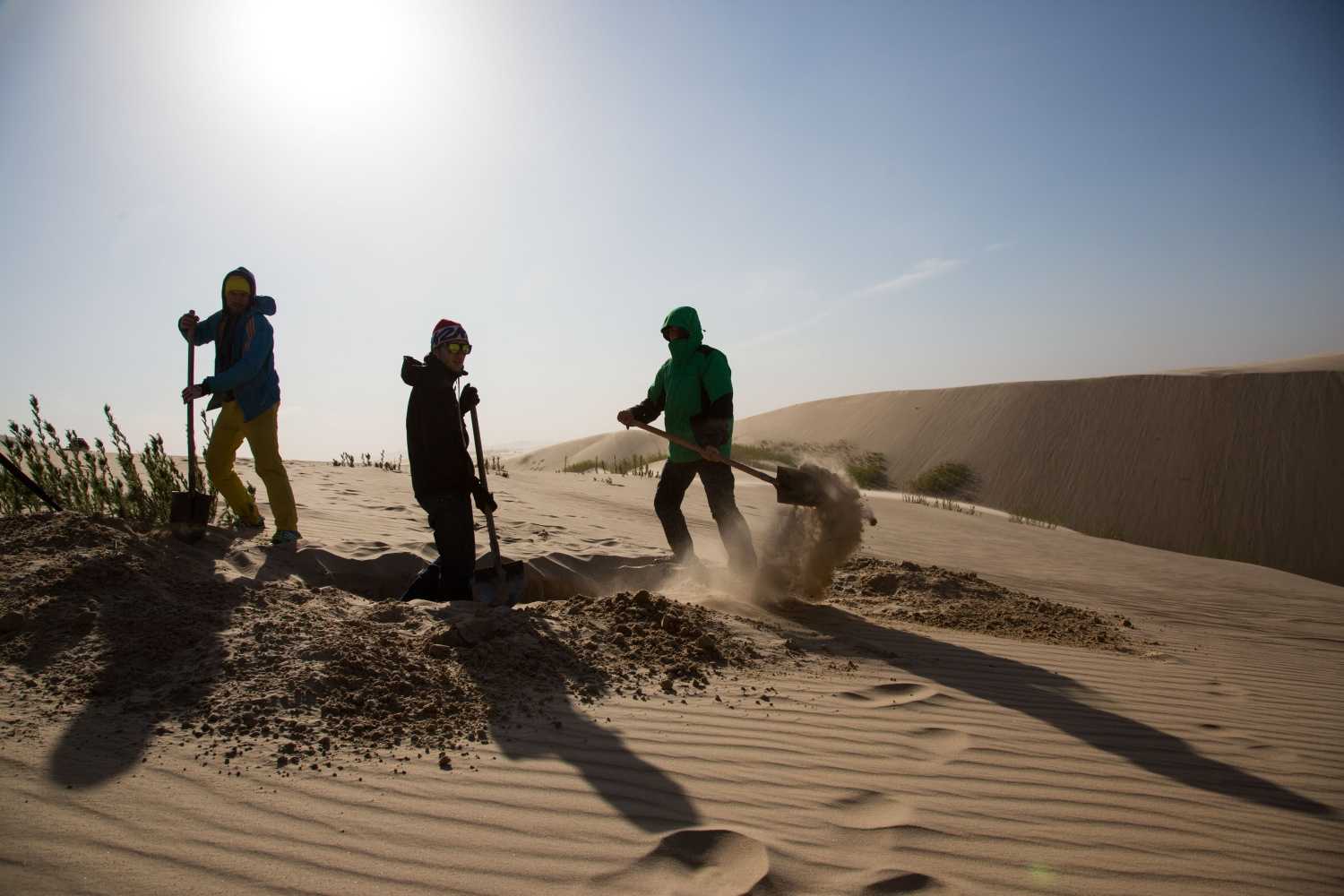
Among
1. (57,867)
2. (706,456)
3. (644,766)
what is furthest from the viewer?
(706,456)

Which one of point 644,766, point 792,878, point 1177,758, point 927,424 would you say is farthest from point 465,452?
point 927,424

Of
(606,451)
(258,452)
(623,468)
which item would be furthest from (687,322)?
(606,451)

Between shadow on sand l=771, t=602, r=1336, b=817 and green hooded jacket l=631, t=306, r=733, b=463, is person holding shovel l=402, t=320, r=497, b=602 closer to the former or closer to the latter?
green hooded jacket l=631, t=306, r=733, b=463

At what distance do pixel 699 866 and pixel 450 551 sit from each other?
9.83 ft

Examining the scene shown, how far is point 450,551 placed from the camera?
462cm

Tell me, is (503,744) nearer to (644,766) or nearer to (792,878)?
(644,766)

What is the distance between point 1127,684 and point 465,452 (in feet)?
12.7

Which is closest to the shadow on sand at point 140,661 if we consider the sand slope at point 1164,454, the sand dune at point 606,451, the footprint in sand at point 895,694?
the footprint in sand at point 895,694

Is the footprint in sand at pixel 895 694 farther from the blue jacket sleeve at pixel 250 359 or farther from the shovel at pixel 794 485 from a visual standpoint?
the blue jacket sleeve at pixel 250 359

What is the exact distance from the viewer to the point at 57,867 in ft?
5.95

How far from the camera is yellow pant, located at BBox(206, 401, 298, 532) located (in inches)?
208

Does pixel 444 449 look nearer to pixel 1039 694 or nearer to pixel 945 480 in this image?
pixel 1039 694

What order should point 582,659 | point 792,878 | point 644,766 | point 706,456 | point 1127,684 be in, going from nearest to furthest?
point 792,878
point 644,766
point 582,659
point 1127,684
point 706,456

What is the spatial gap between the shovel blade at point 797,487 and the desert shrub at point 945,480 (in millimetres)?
17668
